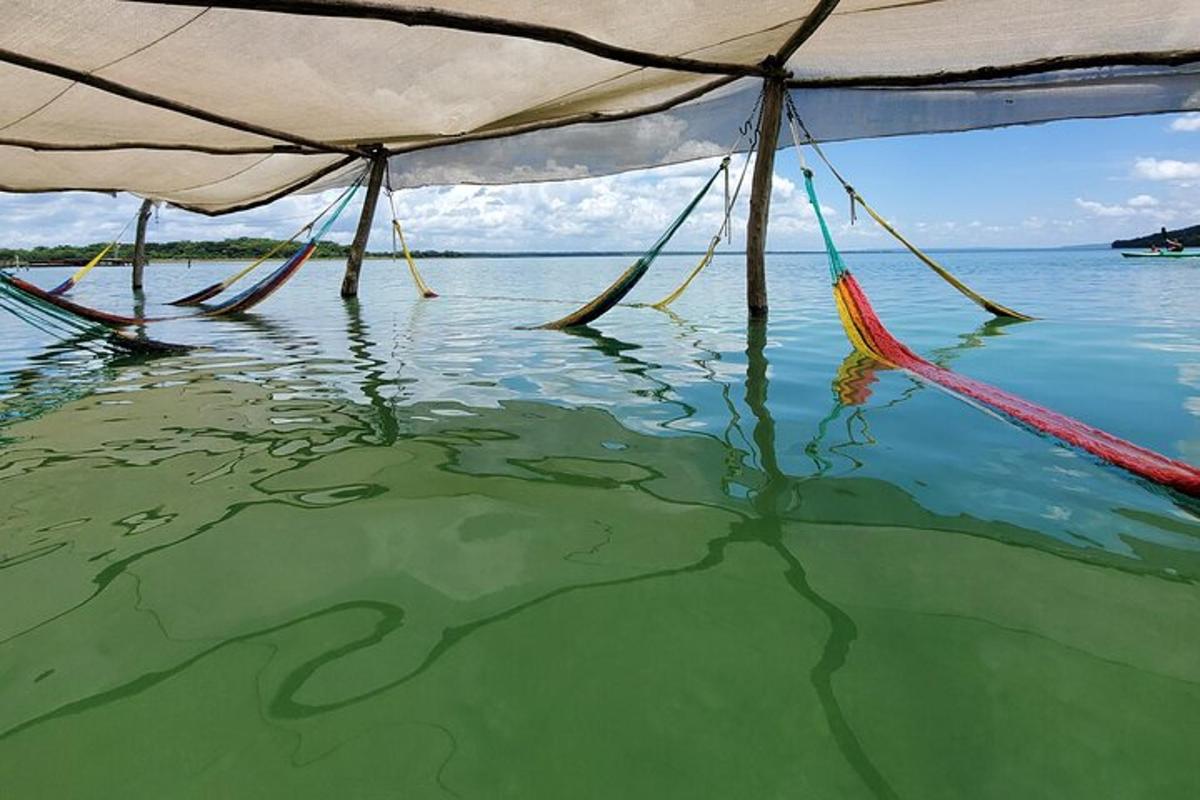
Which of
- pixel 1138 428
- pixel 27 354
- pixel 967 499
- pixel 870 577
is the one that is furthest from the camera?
pixel 27 354

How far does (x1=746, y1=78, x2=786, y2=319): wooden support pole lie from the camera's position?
5.19m

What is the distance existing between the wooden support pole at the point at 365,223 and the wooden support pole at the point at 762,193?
4.36 metres

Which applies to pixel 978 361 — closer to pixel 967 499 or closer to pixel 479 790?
pixel 967 499

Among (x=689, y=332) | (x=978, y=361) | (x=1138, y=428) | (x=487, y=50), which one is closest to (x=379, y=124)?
(x=487, y=50)

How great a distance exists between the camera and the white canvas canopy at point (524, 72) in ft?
9.89

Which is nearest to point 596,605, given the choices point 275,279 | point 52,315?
point 52,315

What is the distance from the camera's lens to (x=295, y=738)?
39.2 inches

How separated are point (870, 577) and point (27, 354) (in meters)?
6.70

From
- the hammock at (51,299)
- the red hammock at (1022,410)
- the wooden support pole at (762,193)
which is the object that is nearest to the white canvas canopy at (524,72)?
the wooden support pole at (762,193)

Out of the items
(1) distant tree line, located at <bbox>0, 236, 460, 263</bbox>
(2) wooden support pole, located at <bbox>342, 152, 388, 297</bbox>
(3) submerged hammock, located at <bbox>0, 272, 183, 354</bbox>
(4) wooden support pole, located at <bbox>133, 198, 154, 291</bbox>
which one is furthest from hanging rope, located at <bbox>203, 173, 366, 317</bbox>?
(1) distant tree line, located at <bbox>0, 236, 460, 263</bbox>

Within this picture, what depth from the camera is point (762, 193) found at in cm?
585

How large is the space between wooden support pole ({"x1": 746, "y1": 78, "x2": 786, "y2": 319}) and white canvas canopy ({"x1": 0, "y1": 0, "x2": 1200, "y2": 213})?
10.2 inches

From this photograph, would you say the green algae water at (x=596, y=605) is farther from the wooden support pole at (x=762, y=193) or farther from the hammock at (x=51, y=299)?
the wooden support pole at (x=762, y=193)

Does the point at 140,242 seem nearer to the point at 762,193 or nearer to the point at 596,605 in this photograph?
the point at 762,193
